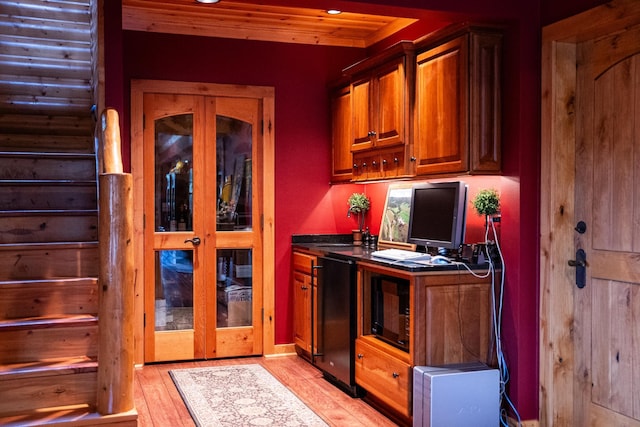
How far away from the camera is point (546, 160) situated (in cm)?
353

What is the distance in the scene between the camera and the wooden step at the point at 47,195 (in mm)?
3957

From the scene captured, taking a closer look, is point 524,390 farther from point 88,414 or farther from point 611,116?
point 88,414

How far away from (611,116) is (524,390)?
155 cm

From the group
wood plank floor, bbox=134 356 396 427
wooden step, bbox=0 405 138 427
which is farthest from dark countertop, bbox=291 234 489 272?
wooden step, bbox=0 405 138 427

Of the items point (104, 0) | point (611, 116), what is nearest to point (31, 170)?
point (104, 0)

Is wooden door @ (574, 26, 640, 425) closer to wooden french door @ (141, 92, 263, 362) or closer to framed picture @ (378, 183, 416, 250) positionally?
framed picture @ (378, 183, 416, 250)

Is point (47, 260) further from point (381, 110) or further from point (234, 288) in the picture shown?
point (381, 110)

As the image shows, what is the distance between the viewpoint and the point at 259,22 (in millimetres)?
5223

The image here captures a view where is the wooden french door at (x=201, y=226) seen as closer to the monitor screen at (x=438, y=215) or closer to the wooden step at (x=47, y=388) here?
the monitor screen at (x=438, y=215)

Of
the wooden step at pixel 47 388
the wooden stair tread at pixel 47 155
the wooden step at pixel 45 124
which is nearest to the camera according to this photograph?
the wooden step at pixel 47 388

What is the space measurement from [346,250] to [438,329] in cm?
135

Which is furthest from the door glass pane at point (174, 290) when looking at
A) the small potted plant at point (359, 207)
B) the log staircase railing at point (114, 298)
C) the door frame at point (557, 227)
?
the door frame at point (557, 227)

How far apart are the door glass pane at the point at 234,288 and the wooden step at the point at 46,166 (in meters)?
1.43

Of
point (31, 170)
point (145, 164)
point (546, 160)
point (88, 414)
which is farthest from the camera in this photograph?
point (145, 164)
